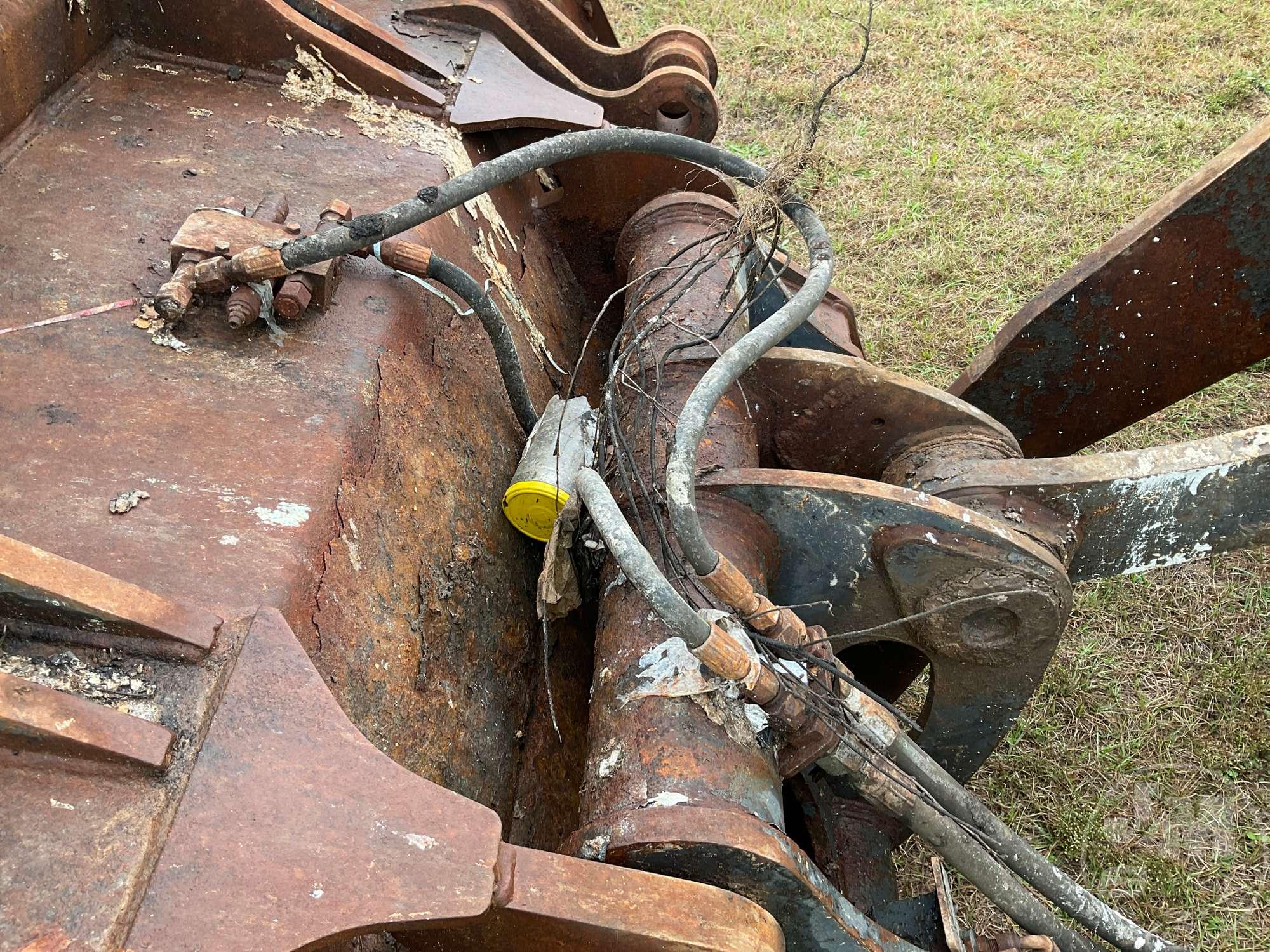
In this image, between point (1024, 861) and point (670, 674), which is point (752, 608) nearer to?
point (670, 674)

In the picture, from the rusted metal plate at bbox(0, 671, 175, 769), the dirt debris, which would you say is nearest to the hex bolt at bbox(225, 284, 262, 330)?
the dirt debris

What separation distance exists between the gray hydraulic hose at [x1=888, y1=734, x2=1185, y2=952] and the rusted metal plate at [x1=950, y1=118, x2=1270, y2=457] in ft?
4.18

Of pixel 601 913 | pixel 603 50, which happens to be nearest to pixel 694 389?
pixel 601 913

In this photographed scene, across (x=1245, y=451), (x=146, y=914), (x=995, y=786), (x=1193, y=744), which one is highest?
(x=1245, y=451)

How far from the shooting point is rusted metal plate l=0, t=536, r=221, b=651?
111cm

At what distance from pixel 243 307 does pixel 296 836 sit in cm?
94

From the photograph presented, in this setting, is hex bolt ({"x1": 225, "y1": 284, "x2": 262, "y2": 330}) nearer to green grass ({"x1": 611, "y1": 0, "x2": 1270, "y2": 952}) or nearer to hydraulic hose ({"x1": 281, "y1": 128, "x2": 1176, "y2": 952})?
hydraulic hose ({"x1": 281, "y1": 128, "x2": 1176, "y2": 952})

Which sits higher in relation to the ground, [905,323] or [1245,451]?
[1245,451]

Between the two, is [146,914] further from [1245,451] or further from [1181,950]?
[1245,451]

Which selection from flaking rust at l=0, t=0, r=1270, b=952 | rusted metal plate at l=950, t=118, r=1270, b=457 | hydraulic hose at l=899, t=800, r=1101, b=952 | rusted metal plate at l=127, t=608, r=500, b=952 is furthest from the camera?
rusted metal plate at l=950, t=118, r=1270, b=457

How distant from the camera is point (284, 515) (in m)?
1.44

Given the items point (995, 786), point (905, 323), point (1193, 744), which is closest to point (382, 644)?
point (995, 786)

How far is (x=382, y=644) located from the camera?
5.05 feet

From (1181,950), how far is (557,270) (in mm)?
2103
